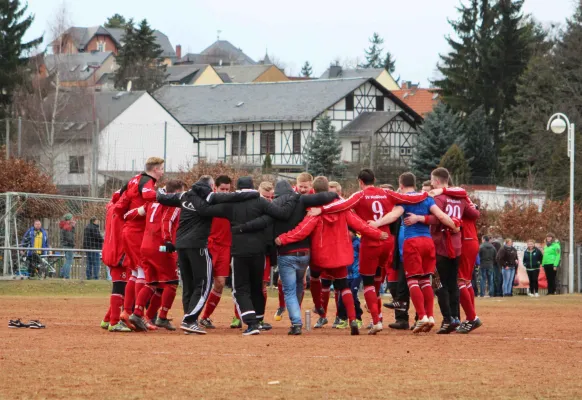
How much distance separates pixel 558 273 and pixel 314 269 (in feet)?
71.2

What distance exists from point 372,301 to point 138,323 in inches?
124

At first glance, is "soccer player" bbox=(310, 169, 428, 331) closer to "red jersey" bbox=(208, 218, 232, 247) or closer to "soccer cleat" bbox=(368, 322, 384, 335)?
"soccer cleat" bbox=(368, 322, 384, 335)

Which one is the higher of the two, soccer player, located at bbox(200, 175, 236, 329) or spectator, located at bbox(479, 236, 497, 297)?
soccer player, located at bbox(200, 175, 236, 329)

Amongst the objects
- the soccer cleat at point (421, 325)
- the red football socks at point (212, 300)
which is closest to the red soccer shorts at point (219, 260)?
the red football socks at point (212, 300)

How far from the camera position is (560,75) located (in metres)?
67.8

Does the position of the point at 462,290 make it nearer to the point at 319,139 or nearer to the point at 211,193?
the point at 211,193

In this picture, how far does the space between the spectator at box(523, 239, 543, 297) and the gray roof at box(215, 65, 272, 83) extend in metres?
98.9

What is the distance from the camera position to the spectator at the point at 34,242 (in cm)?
2977

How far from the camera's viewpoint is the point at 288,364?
36.6ft

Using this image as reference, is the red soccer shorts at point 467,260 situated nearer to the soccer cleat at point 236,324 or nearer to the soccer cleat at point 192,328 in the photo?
the soccer cleat at point 236,324

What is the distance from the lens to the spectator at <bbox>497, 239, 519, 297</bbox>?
33438 mm

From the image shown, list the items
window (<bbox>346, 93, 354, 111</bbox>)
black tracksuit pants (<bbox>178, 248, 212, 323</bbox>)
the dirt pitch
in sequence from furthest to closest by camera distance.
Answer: window (<bbox>346, 93, 354, 111</bbox>) < black tracksuit pants (<bbox>178, 248, 212, 323</bbox>) < the dirt pitch

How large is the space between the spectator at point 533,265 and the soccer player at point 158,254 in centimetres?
1972

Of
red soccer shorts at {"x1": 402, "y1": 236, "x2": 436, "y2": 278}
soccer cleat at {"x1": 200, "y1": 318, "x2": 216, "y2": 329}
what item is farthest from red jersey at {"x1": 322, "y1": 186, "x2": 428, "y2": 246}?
soccer cleat at {"x1": 200, "y1": 318, "x2": 216, "y2": 329}
